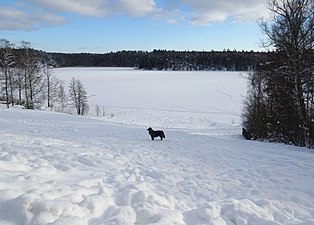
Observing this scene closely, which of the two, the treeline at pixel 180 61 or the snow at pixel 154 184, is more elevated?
the treeline at pixel 180 61

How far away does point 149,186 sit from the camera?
6254 millimetres

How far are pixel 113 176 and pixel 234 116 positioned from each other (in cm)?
3446

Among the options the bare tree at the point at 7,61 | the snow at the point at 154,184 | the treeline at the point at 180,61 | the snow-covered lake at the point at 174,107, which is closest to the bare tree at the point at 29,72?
the bare tree at the point at 7,61

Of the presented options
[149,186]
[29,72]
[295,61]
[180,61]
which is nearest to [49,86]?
[29,72]

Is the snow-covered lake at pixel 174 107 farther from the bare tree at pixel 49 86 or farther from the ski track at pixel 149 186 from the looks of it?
Answer: the ski track at pixel 149 186

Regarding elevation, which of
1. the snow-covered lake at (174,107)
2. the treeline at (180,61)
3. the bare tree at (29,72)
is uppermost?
the treeline at (180,61)

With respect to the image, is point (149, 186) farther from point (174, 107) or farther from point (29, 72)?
point (174, 107)

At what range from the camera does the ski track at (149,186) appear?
15.0ft

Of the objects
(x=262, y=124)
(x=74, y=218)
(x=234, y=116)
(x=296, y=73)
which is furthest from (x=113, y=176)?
(x=234, y=116)

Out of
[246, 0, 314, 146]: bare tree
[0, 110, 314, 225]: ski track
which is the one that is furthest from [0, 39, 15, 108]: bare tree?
[246, 0, 314, 146]: bare tree

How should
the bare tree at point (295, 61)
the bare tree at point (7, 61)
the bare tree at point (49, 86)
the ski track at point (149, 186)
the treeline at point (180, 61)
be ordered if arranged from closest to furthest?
the ski track at point (149, 186), the bare tree at point (295, 61), the bare tree at point (7, 61), the bare tree at point (49, 86), the treeline at point (180, 61)

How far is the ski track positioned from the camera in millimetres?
4562

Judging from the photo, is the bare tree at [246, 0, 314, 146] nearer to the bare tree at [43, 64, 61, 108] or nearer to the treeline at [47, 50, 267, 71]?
the bare tree at [43, 64, 61, 108]

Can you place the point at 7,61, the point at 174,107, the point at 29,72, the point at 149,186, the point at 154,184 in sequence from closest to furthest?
the point at 149,186, the point at 154,184, the point at 7,61, the point at 29,72, the point at 174,107
